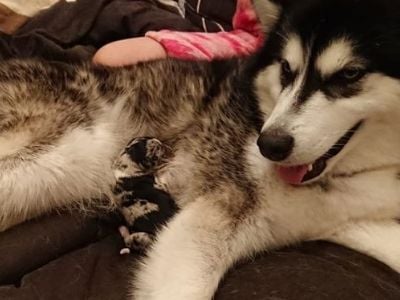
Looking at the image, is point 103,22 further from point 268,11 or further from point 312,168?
point 312,168

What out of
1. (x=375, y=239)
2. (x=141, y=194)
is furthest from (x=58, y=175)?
(x=375, y=239)

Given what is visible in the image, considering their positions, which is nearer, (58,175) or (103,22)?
(58,175)

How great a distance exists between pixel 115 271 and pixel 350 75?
0.96 m

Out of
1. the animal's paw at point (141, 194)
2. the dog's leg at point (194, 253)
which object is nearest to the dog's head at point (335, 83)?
the dog's leg at point (194, 253)

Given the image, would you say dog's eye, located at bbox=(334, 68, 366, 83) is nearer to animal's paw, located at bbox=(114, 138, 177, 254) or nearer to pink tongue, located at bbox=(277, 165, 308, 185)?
pink tongue, located at bbox=(277, 165, 308, 185)

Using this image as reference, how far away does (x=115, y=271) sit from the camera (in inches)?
72.0

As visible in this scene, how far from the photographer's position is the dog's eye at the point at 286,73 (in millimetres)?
1676

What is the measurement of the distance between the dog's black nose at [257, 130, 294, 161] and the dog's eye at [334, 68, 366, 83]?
0.22 metres

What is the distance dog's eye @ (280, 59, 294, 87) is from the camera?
1676 mm

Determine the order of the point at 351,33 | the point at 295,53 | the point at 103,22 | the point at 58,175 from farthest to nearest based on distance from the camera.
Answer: the point at 103,22, the point at 58,175, the point at 295,53, the point at 351,33

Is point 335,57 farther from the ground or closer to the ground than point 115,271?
farther from the ground

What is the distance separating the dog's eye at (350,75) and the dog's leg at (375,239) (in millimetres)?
561

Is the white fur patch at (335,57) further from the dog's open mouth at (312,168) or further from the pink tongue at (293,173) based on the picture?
the pink tongue at (293,173)

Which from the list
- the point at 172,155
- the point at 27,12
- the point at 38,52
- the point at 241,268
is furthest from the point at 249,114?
the point at 27,12
